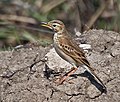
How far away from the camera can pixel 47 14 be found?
46.7 feet

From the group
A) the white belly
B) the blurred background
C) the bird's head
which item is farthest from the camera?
the blurred background

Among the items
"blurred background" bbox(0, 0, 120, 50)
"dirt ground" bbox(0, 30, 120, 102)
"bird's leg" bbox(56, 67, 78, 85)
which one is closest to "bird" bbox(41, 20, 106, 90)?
"bird's leg" bbox(56, 67, 78, 85)

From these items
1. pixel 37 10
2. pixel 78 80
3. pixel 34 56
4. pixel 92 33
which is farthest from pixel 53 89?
pixel 37 10

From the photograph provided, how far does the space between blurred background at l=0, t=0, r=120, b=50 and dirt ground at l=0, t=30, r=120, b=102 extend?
4.35 metres

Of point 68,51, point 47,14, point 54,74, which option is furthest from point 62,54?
point 47,14

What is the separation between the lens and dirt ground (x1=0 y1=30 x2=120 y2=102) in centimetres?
761

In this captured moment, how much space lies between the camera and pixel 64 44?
7.59m

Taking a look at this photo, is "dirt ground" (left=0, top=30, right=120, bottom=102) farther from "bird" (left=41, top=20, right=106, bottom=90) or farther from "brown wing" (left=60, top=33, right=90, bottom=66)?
"brown wing" (left=60, top=33, right=90, bottom=66)

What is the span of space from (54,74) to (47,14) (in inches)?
252

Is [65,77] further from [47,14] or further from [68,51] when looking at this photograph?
[47,14]

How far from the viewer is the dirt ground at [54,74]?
761 cm

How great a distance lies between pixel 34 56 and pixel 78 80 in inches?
42.5

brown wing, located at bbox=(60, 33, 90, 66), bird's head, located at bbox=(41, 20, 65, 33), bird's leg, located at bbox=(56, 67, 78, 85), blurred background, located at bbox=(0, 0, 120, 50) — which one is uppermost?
blurred background, located at bbox=(0, 0, 120, 50)

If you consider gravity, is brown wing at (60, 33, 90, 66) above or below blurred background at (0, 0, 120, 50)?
below
